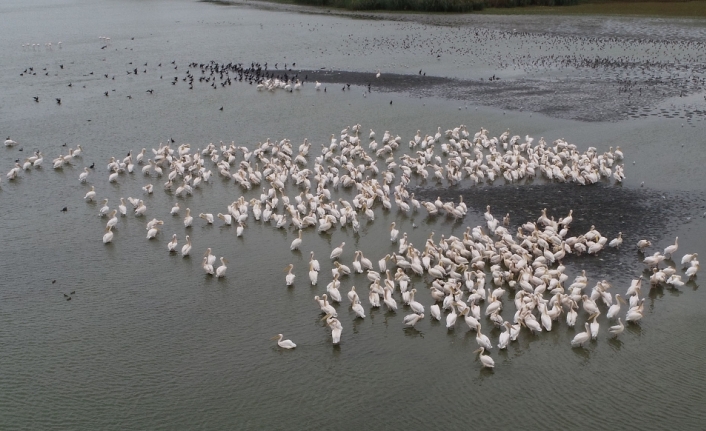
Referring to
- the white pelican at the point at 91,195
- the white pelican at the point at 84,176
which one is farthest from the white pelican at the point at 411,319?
the white pelican at the point at 84,176

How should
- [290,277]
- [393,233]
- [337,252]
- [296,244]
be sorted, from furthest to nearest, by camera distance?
[393,233] → [296,244] → [337,252] → [290,277]

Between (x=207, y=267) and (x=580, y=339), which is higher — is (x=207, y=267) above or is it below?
below

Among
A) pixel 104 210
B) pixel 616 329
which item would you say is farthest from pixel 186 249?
pixel 616 329

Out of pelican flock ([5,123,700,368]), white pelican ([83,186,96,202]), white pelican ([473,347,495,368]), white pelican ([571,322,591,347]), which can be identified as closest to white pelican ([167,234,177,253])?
pelican flock ([5,123,700,368])

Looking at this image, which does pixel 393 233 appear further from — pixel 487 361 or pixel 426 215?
pixel 487 361

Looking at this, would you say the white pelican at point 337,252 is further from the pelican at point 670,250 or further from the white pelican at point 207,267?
the pelican at point 670,250

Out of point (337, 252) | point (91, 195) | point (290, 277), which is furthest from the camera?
point (91, 195)

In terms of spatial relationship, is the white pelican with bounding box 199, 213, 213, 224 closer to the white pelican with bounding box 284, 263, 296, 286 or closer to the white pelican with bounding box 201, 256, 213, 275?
the white pelican with bounding box 201, 256, 213, 275
